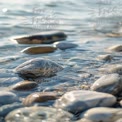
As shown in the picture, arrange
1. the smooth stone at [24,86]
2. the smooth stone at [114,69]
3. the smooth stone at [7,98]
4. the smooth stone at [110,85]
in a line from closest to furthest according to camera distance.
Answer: the smooth stone at [7,98]
the smooth stone at [110,85]
the smooth stone at [24,86]
the smooth stone at [114,69]

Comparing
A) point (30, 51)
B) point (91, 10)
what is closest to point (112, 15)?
point (91, 10)

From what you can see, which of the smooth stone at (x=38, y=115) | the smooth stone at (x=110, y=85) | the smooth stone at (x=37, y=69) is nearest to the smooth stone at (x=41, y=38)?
the smooth stone at (x=37, y=69)

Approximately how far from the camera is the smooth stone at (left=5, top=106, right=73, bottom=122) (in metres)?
3.33

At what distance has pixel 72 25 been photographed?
807 centimetres

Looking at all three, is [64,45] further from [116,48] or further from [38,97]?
[38,97]

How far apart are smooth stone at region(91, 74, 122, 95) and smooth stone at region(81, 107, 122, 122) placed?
52 cm

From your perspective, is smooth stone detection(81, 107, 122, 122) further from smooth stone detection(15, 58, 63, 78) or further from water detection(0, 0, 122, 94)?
smooth stone detection(15, 58, 63, 78)

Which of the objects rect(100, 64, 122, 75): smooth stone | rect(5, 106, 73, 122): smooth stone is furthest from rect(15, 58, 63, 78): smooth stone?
rect(5, 106, 73, 122): smooth stone

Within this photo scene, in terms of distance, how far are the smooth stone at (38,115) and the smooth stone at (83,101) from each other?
0.34ft

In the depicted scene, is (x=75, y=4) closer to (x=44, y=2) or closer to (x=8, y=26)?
(x=44, y=2)

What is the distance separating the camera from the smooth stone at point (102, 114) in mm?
3299

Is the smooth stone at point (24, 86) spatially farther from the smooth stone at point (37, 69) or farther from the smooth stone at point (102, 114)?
the smooth stone at point (102, 114)

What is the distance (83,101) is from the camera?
3.56 metres

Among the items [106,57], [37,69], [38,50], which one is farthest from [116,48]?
[37,69]
